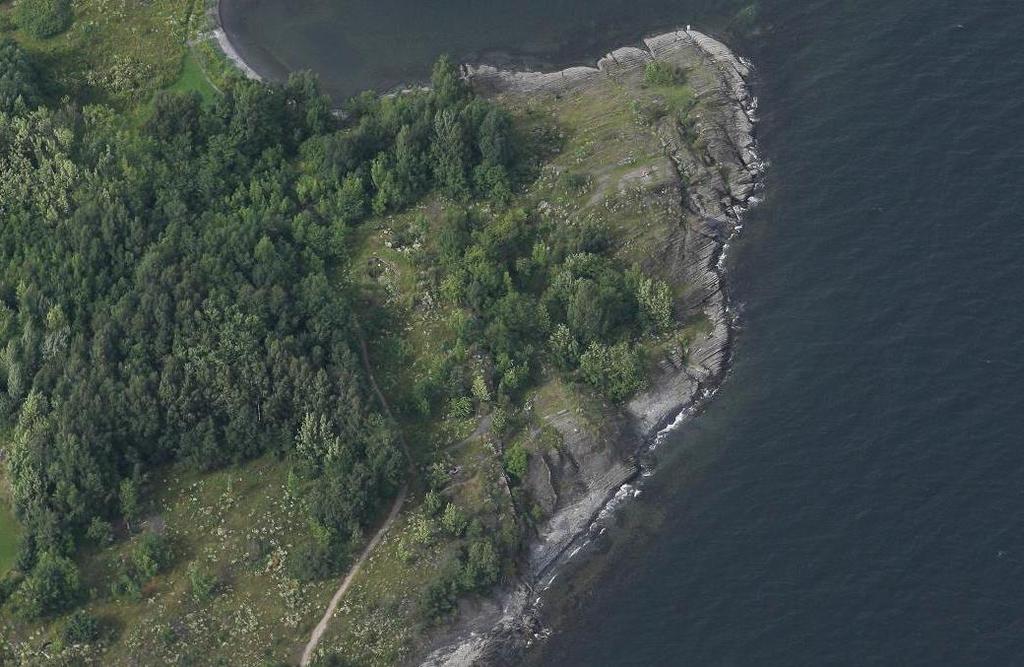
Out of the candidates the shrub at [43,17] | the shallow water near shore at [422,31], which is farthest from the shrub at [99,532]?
the shrub at [43,17]

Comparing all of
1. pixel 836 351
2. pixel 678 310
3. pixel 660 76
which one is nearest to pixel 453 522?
pixel 678 310

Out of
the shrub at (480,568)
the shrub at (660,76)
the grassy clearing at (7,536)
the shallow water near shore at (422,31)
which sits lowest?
the shrub at (480,568)

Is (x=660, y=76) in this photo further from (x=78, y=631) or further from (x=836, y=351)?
(x=78, y=631)

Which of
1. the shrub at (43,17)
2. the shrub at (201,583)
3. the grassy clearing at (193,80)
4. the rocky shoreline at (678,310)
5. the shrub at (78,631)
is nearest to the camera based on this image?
the shrub at (78,631)

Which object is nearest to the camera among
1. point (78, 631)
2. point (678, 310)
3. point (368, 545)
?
point (78, 631)

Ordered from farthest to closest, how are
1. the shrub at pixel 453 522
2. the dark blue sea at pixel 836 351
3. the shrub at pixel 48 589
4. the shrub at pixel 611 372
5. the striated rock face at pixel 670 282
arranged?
1. the shrub at pixel 611 372
2. the striated rock face at pixel 670 282
3. the shrub at pixel 453 522
4. the dark blue sea at pixel 836 351
5. the shrub at pixel 48 589

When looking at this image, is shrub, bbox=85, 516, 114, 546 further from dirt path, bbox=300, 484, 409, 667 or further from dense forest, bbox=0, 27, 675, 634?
dirt path, bbox=300, 484, 409, 667

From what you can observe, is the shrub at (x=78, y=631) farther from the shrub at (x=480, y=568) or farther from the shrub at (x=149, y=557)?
the shrub at (x=480, y=568)
